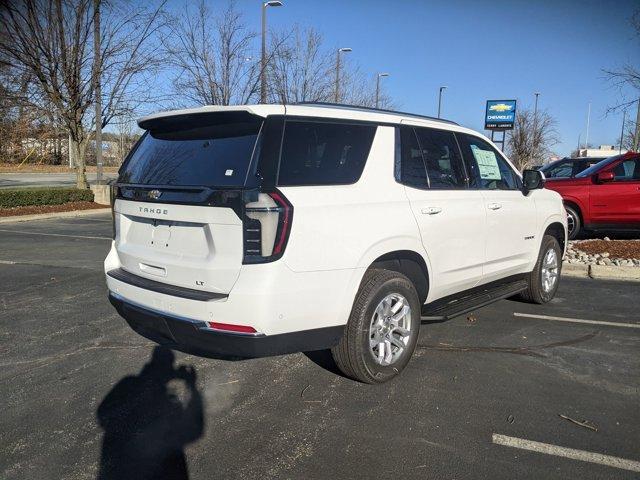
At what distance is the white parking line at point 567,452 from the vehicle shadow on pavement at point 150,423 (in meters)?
1.81

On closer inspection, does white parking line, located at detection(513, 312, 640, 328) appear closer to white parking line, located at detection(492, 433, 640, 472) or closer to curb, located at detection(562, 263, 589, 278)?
curb, located at detection(562, 263, 589, 278)

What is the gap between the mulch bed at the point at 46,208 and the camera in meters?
14.0

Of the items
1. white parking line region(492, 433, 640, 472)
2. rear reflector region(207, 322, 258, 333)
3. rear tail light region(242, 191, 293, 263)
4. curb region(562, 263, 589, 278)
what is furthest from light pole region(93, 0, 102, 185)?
white parking line region(492, 433, 640, 472)

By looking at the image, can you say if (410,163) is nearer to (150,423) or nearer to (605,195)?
(150,423)

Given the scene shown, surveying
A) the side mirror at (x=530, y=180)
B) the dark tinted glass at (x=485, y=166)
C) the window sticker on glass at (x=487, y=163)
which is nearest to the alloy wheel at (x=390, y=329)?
the dark tinted glass at (x=485, y=166)

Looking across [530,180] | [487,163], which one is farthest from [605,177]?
[487,163]

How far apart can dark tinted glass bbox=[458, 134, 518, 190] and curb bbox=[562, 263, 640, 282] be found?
10.9ft

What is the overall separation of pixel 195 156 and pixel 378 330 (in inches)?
68.1

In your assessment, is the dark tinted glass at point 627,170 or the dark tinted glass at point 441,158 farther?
the dark tinted glass at point 627,170

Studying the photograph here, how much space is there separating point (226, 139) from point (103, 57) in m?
13.8

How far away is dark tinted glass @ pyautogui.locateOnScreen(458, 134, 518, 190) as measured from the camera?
470 cm

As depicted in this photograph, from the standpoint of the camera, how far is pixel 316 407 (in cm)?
340

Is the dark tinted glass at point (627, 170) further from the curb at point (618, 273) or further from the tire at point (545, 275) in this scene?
the tire at point (545, 275)

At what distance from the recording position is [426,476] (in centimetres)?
266
